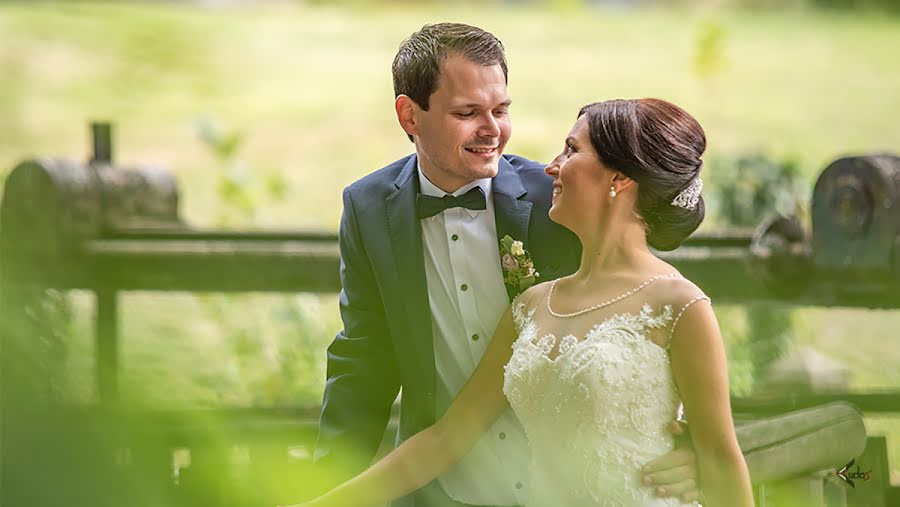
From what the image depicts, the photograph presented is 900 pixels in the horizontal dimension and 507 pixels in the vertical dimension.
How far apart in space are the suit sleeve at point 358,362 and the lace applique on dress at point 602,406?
1.45ft

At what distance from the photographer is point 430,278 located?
2166mm

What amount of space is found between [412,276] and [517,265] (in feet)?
0.71

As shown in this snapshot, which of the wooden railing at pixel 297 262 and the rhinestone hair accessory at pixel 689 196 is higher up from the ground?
the rhinestone hair accessory at pixel 689 196

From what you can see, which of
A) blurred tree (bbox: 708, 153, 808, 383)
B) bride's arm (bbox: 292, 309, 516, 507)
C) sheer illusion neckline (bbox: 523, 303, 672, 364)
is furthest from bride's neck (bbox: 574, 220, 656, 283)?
blurred tree (bbox: 708, 153, 808, 383)

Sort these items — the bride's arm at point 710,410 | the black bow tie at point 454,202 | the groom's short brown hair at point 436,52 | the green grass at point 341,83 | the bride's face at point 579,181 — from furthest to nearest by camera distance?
the green grass at point 341,83 → the black bow tie at point 454,202 → the groom's short brown hair at point 436,52 → the bride's face at point 579,181 → the bride's arm at point 710,410

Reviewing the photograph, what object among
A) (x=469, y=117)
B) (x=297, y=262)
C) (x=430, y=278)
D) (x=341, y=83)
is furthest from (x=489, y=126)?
(x=341, y=83)

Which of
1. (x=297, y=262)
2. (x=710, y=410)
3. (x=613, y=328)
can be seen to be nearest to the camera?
(x=710, y=410)

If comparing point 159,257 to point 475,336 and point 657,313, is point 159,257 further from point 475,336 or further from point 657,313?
point 657,313

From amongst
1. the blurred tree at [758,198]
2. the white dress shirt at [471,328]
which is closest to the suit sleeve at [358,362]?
the white dress shirt at [471,328]

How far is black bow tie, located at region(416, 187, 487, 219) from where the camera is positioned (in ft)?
6.99

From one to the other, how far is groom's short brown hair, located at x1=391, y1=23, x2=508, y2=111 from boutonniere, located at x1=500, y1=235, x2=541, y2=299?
0.29 m

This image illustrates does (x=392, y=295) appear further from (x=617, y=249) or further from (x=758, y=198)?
(x=758, y=198)

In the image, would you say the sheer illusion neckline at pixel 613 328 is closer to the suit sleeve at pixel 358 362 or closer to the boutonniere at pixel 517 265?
A: the boutonniere at pixel 517 265

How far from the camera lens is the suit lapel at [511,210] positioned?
2105 millimetres
